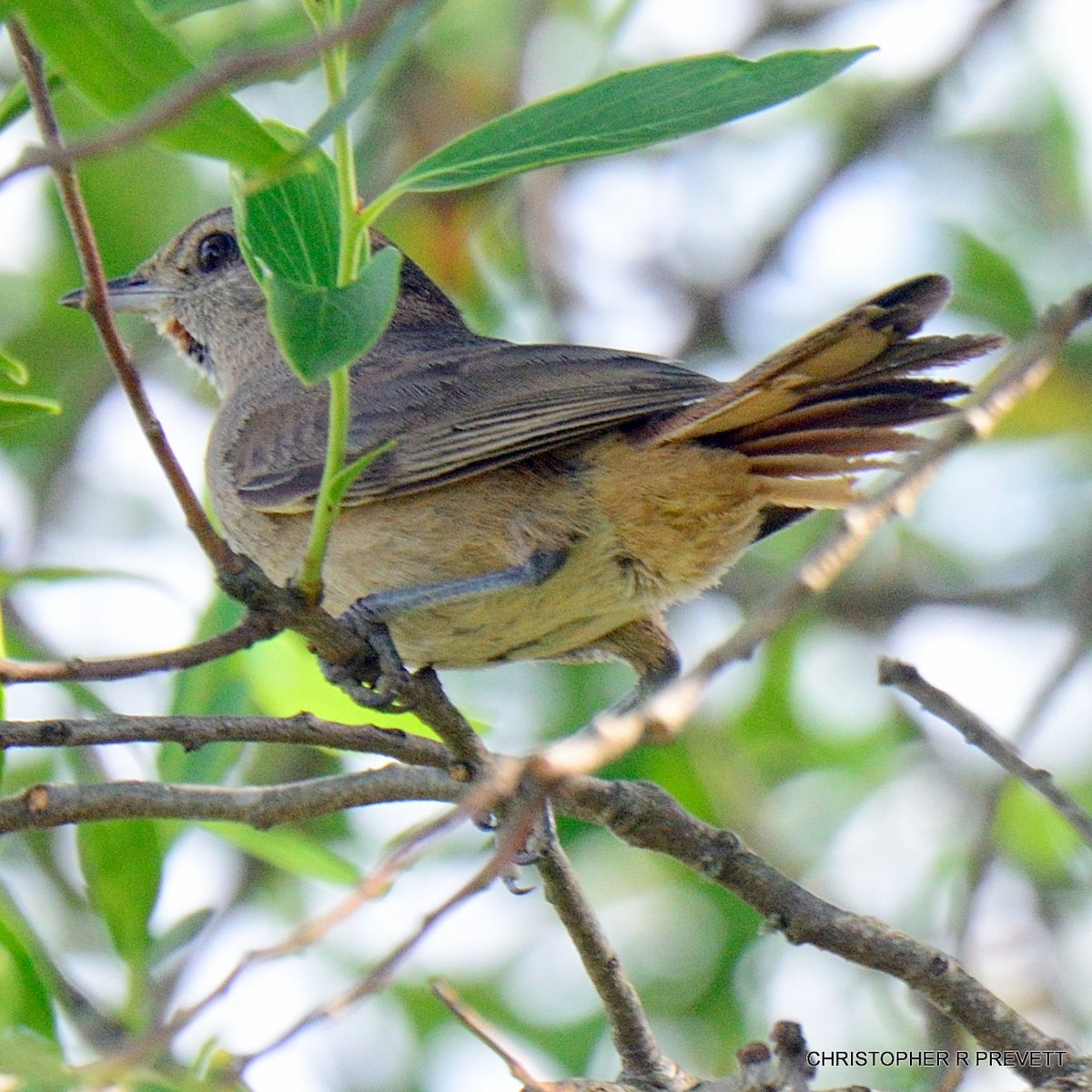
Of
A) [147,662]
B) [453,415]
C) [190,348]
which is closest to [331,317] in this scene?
[147,662]

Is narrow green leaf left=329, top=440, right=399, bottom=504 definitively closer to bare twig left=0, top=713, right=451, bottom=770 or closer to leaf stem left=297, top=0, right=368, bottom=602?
leaf stem left=297, top=0, right=368, bottom=602

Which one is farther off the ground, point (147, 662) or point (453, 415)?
point (453, 415)

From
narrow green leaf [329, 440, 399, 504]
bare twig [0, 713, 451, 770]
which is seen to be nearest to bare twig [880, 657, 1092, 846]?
bare twig [0, 713, 451, 770]

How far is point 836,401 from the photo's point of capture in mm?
3869

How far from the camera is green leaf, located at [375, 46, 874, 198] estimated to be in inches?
101

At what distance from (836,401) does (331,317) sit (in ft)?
5.95

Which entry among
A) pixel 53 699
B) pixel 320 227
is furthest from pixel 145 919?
pixel 53 699

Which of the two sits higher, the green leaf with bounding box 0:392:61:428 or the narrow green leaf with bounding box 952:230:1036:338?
the narrow green leaf with bounding box 952:230:1036:338

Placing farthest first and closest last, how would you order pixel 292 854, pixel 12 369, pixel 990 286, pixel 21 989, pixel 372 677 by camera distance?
pixel 990 286
pixel 292 854
pixel 21 989
pixel 372 677
pixel 12 369

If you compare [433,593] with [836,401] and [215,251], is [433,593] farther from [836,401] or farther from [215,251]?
[215,251]

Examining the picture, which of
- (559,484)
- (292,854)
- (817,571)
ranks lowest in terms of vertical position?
(817,571)

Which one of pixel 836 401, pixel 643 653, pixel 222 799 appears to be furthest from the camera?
pixel 643 653

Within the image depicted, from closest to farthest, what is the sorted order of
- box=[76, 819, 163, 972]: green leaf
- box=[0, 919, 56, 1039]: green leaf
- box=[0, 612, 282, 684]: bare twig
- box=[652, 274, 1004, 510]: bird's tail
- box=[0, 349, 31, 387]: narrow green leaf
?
box=[0, 612, 282, 684]: bare twig, box=[0, 349, 31, 387]: narrow green leaf, box=[0, 919, 56, 1039]: green leaf, box=[652, 274, 1004, 510]: bird's tail, box=[76, 819, 163, 972]: green leaf

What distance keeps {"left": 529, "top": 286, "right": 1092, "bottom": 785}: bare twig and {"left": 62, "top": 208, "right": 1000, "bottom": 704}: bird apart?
0.41 metres
